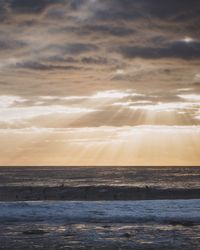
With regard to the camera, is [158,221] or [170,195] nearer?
[158,221]

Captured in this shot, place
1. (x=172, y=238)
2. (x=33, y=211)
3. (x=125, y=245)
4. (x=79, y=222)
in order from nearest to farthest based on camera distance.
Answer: (x=125, y=245), (x=172, y=238), (x=79, y=222), (x=33, y=211)

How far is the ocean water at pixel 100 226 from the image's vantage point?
771 inches

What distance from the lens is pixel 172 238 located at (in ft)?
68.5

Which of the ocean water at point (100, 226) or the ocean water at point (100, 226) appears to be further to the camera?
the ocean water at point (100, 226)

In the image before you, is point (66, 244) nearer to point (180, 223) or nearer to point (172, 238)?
point (172, 238)

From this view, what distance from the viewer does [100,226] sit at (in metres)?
24.8

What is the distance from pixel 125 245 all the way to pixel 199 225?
7299mm

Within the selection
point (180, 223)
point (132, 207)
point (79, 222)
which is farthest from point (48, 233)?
point (132, 207)

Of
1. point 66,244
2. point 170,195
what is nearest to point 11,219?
point 66,244

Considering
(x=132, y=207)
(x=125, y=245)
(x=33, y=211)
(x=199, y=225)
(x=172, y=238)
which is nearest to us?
(x=125, y=245)

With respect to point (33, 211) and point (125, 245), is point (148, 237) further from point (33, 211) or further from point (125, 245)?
point (33, 211)

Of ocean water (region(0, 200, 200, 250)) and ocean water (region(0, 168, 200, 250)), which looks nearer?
ocean water (region(0, 168, 200, 250))

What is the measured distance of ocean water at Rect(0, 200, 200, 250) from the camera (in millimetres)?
19578

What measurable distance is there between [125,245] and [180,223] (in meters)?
7.46
